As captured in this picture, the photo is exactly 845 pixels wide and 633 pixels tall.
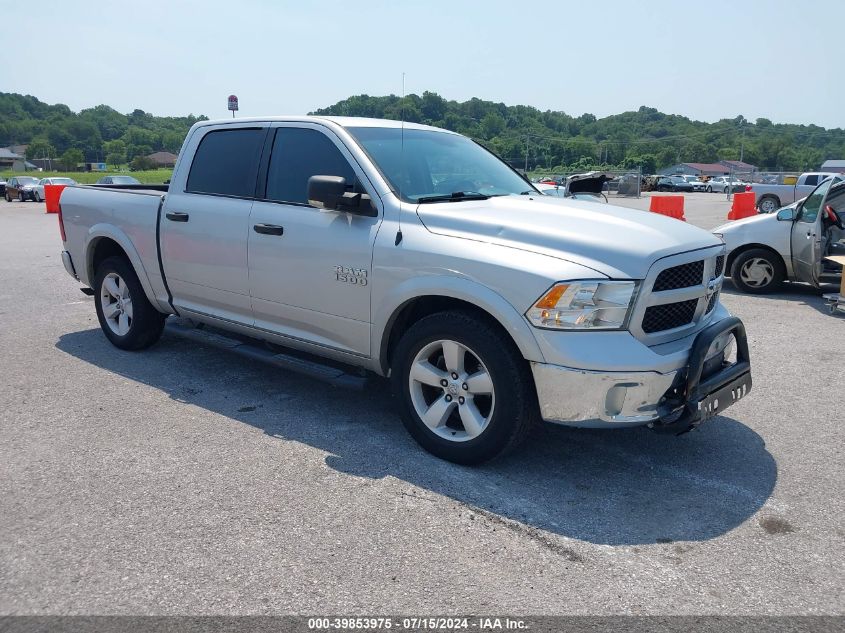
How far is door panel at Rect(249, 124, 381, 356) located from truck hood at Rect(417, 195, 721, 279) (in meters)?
0.54

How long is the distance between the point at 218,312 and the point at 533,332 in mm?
2754

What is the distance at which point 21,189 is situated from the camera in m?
40.5

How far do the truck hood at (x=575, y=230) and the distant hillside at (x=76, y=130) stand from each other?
13660 cm

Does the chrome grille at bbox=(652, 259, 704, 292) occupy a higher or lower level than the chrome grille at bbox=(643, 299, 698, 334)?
higher

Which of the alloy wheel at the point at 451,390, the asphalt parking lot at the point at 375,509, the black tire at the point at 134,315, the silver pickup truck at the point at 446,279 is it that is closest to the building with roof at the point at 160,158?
the black tire at the point at 134,315

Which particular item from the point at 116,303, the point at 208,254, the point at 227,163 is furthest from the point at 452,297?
the point at 116,303

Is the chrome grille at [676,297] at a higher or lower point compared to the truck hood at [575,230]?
lower

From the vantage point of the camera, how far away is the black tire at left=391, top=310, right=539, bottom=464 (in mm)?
3709

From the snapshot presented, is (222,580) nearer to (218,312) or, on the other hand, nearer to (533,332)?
(533,332)

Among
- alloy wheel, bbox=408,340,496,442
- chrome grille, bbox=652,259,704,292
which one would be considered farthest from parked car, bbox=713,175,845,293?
alloy wheel, bbox=408,340,496,442

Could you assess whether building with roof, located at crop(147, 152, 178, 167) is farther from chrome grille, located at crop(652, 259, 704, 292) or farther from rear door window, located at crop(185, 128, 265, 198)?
chrome grille, located at crop(652, 259, 704, 292)

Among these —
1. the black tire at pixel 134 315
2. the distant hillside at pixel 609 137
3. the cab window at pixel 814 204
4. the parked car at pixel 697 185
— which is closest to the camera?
the black tire at pixel 134 315

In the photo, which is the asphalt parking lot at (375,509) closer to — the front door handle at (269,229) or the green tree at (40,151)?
the front door handle at (269,229)

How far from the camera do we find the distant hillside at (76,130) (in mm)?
142625
